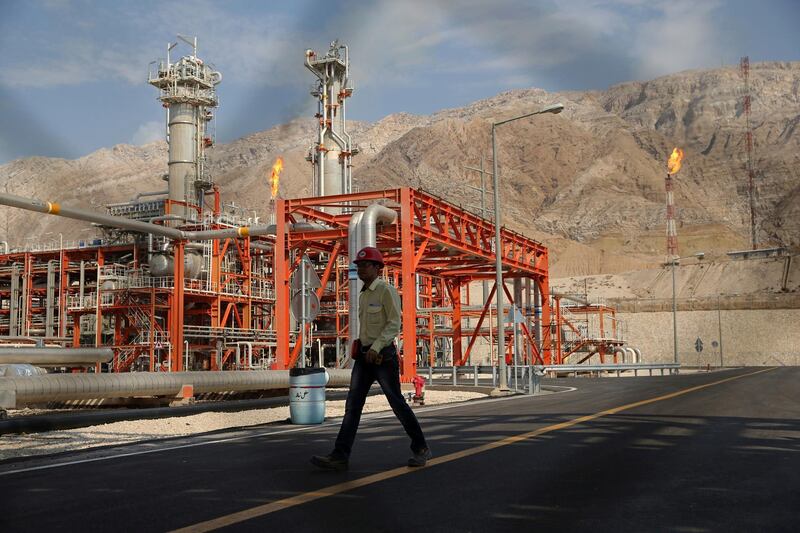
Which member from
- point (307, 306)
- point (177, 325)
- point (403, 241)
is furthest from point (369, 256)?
point (177, 325)

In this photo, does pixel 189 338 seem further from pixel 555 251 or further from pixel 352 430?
pixel 555 251

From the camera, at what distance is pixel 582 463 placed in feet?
23.6

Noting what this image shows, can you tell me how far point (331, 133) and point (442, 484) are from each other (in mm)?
51825

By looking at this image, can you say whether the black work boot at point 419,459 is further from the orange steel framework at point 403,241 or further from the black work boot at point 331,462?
the orange steel framework at point 403,241

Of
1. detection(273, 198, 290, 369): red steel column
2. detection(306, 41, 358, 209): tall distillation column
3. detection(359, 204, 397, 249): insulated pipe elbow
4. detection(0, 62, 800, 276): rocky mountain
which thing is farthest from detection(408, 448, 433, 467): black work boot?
detection(0, 62, 800, 276): rocky mountain

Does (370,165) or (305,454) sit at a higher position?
(370,165)

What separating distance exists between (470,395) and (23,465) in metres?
18.1

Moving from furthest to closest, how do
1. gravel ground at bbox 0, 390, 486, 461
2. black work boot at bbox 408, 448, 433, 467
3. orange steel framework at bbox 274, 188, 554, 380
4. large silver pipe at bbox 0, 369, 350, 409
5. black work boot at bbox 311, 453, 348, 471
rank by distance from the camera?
orange steel framework at bbox 274, 188, 554, 380, large silver pipe at bbox 0, 369, 350, 409, gravel ground at bbox 0, 390, 486, 461, black work boot at bbox 408, 448, 433, 467, black work boot at bbox 311, 453, 348, 471

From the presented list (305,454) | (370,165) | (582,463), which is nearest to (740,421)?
(582,463)

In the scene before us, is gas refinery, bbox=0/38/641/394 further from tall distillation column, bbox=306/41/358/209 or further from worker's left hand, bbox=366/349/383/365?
worker's left hand, bbox=366/349/383/365

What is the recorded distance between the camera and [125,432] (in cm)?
1218

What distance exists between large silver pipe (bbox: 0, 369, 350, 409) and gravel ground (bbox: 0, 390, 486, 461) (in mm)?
1982

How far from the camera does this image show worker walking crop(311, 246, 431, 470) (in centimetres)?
692

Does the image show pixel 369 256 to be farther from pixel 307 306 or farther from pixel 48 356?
pixel 48 356
